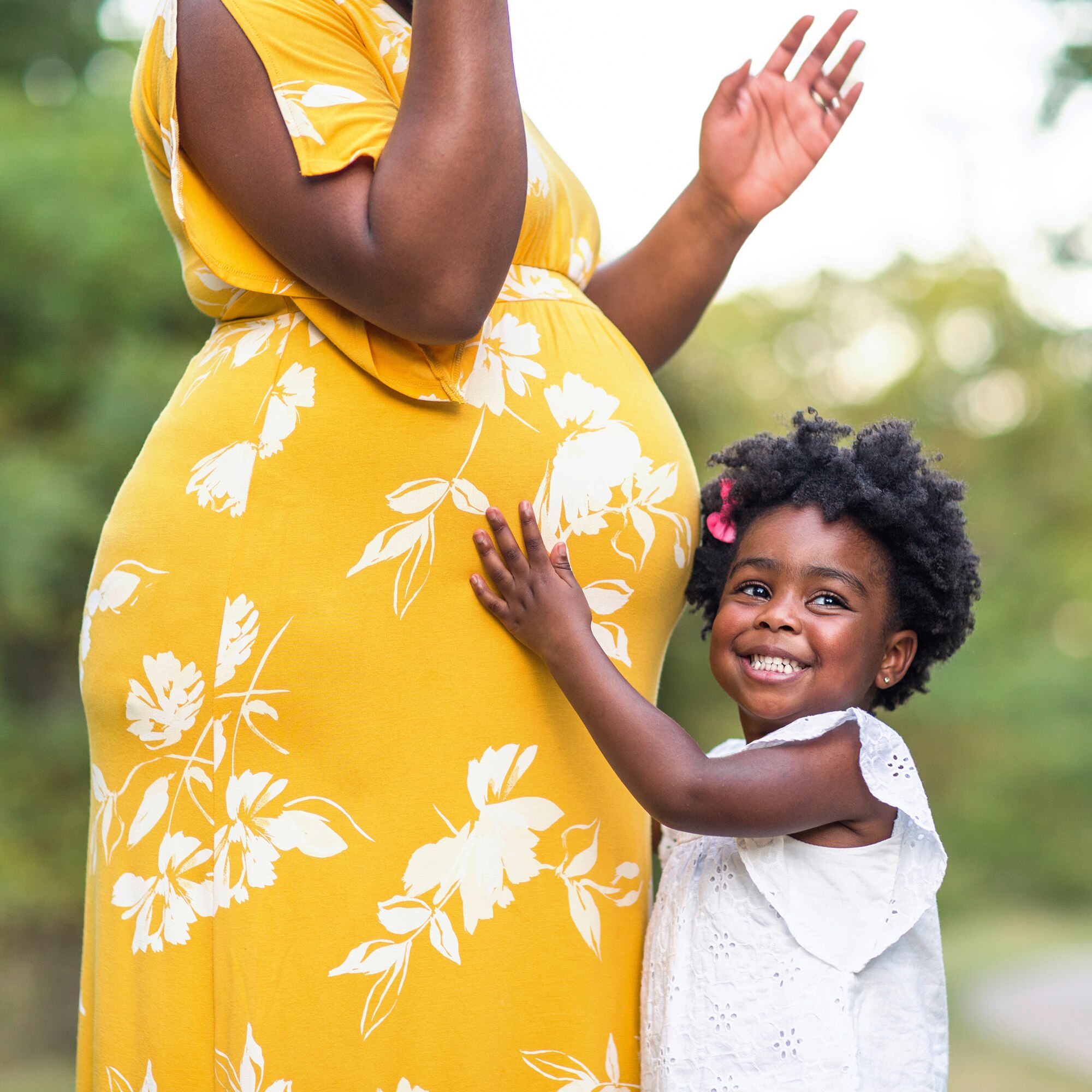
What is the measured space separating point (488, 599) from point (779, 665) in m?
0.46

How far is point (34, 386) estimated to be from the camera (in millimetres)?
5742

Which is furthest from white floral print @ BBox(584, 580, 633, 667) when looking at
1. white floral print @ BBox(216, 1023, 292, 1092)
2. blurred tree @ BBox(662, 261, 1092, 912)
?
blurred tree @ BBox(662, 261, 1092, 912)

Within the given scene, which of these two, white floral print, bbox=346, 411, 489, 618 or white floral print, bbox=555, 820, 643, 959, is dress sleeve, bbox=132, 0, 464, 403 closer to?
white floral print, bbox=346, 411, 489, 618

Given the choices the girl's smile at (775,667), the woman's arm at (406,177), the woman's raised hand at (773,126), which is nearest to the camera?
the woman's arm at (406,177)

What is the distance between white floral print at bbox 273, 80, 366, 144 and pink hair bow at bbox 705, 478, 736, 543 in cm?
74

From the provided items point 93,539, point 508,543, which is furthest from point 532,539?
point 93,539

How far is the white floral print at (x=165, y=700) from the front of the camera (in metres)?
1.30

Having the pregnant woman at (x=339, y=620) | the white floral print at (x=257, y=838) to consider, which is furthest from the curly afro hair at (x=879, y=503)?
the white floral print at (x=257, y=838)

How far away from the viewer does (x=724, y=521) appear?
5.60 ft

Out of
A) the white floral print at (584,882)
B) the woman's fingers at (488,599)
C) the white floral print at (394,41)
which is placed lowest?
the white floral print at (584,882)

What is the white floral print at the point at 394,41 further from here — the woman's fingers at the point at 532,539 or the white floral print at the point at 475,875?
the white floral print at the point at 475,875

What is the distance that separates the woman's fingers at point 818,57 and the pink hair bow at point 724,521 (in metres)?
0.69

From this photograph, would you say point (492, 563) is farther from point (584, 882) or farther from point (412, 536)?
point (584, 882)

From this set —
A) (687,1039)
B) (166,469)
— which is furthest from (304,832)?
(687,1039)
